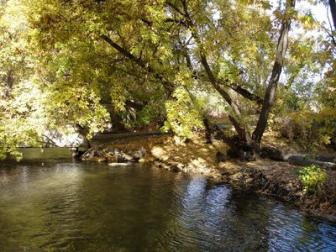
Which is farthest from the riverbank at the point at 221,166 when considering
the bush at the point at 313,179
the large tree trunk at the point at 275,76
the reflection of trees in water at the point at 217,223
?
the large tree trunk at the point at 275,76

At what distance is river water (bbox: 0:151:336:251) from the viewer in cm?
1191

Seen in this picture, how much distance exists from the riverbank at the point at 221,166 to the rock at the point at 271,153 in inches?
31.9

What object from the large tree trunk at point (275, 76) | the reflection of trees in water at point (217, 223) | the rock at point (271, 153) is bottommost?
the reflection of trees in water at point (217, 223)

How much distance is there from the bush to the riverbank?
8.4 inches

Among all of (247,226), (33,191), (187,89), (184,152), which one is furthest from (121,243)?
(184,152)

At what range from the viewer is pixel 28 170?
2298 centimetres

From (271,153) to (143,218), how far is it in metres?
13.1

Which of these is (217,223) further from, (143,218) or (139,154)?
(139,154)

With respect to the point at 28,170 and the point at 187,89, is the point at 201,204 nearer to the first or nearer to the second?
the point at 187,89

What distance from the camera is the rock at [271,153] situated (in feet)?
80.3

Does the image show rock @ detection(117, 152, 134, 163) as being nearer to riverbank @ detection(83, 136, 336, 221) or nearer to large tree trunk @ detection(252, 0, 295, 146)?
riverbank @ detection(83, 136, 336, 221)

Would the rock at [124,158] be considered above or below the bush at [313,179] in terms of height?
above

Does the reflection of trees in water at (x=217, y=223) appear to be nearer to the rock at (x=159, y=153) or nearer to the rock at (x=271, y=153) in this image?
the rock at (x=271, y=153)

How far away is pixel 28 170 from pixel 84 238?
12.2 meters
